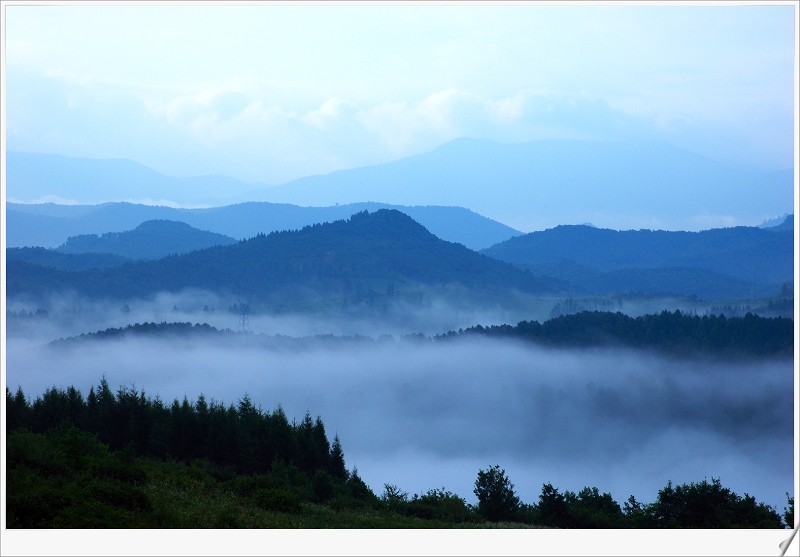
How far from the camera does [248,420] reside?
19.5 meters

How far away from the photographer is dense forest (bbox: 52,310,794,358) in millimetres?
54312

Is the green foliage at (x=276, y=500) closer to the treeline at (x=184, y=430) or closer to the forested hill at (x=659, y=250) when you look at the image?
the treeline at (x=184, y=430)

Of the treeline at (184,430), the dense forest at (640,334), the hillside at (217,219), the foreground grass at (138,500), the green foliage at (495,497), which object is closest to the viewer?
the foreground grass at (138,500)

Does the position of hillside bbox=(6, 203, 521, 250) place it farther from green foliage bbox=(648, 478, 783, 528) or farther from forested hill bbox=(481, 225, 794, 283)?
green foliage bbox=(648, 478, 783, 528)

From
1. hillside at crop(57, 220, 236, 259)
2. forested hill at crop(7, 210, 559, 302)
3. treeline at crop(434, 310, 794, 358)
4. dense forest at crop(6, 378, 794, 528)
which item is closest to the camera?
dense forest at crop(6, 378, 794, 528)

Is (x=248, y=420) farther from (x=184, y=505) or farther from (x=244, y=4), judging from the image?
(x=244, y=4)

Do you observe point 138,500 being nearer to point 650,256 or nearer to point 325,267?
point 650,256

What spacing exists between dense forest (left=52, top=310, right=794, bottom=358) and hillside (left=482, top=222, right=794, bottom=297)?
8.48 feet

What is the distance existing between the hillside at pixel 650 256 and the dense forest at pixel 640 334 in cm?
258

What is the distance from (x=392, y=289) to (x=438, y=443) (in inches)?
559

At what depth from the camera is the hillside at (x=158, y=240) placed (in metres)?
52.2

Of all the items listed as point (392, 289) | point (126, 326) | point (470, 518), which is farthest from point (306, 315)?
point (470, 518)

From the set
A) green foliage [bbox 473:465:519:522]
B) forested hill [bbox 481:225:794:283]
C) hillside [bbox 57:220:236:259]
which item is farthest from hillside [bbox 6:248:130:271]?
green foliage [bbox 473:465:519:522]

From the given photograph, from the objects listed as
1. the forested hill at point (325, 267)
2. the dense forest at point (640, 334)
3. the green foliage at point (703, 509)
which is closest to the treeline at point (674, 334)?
the dense forest at point (640, 334)
